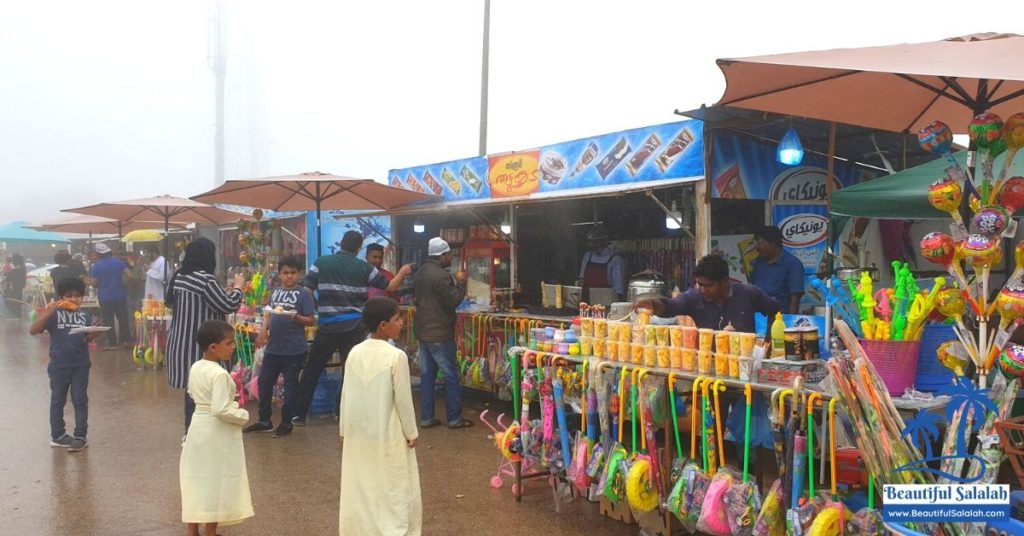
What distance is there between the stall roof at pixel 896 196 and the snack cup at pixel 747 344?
8.71ft

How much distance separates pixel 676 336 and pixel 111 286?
42.9 feet

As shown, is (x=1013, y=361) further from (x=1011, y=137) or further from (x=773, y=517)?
(x=773, y=517)

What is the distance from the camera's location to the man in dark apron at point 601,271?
9.10 m

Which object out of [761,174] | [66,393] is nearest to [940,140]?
[761,174]

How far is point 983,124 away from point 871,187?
9.72 feet

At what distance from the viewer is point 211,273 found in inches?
259

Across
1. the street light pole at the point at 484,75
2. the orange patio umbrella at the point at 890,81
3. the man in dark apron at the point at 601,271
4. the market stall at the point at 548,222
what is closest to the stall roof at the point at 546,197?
the market stall at the point at 548,222

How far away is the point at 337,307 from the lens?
7785 millimetres

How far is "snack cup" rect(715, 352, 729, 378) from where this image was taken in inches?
168

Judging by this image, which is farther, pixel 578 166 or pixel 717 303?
pixel 578 166

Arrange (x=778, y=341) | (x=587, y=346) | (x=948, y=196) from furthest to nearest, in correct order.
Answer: (x=587, y=346), (x=778, y=341), (x=948, y=196)

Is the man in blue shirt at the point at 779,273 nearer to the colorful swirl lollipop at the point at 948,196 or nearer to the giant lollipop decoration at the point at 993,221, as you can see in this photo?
the colorful swirl lollipop at the point at 948,196

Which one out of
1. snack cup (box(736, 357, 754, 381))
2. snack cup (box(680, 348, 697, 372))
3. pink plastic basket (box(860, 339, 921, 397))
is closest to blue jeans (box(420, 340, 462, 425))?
snack cup (box(680, 348, 697, 372))

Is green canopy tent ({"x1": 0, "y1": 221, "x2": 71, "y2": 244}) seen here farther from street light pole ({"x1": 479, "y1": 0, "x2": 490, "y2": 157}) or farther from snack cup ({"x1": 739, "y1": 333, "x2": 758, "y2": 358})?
snack cup ({"x1": 739, "y1": 333, "x2": 758, "y2": 358})
